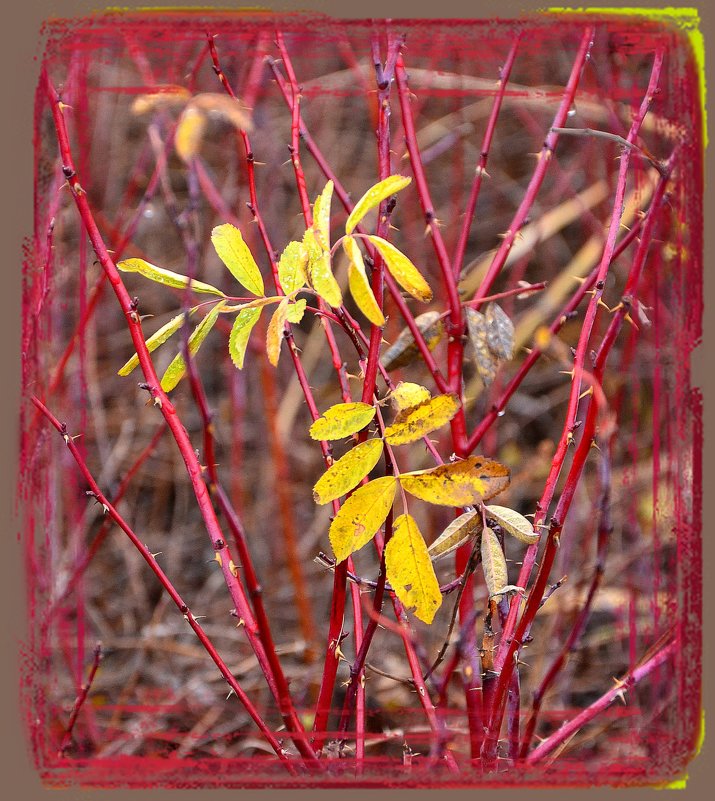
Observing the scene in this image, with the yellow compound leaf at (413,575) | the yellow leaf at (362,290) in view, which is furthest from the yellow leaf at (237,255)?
the yellow compound leaf at (413,575)

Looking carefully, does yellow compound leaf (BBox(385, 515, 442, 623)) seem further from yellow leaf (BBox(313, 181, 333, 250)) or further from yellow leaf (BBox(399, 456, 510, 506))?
yellow leaf (BBox(313, 181, 333, 250))

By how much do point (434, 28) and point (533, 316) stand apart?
1.02m

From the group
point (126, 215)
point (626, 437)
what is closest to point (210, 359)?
point (126, 215)

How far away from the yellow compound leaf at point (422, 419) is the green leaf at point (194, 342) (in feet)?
0.51

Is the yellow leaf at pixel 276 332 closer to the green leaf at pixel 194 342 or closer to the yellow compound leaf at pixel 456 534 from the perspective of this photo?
the green leaf at pixel 194 342

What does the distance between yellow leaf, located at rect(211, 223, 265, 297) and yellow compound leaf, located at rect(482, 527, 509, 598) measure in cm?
26

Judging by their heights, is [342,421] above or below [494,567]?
above

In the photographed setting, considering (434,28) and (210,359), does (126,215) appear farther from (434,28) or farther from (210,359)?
(434,28)

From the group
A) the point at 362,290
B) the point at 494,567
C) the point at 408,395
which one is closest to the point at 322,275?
the point at 362,290

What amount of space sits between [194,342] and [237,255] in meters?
0.07

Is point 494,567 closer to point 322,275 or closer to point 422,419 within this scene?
point 422,419

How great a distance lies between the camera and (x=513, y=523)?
0.61 m

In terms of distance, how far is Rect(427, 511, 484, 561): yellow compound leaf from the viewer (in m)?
0.62

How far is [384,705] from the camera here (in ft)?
5.40
